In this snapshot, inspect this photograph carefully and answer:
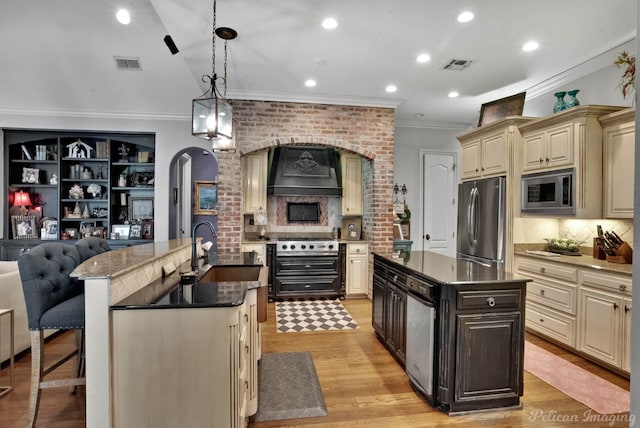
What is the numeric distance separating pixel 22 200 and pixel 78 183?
2.54ft

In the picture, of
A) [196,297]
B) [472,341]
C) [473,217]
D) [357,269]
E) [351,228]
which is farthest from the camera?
[351,228]


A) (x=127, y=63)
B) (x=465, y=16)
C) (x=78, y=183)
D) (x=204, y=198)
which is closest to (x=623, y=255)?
(x=465, y=16)

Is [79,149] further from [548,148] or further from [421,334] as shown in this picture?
[548,148]

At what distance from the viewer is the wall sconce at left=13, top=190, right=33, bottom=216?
5.25 meters

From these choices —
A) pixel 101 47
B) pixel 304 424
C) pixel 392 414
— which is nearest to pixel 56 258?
pixel 304 424

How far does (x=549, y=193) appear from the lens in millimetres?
3590

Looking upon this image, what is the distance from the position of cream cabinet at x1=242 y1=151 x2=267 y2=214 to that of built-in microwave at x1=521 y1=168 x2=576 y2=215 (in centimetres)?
353

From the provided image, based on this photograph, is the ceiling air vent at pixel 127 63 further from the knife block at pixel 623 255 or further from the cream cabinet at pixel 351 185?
the knife block at pixel 623 255

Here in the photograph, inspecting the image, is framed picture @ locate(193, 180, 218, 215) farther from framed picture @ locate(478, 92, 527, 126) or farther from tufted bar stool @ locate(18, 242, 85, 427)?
framed picture @ locate(478, 92, 527, 126)

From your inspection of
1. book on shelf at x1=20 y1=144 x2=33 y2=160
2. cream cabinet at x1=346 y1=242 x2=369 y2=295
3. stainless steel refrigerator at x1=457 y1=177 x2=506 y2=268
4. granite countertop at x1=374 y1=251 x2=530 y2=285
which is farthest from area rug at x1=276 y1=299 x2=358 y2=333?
book on shelf at x1=20 y1=144 x2=33 y2=160

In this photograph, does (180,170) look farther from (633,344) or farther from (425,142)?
(633,344)

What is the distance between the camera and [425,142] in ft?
20.3

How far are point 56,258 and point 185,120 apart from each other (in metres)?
3.78

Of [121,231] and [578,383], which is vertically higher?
[121,231]
